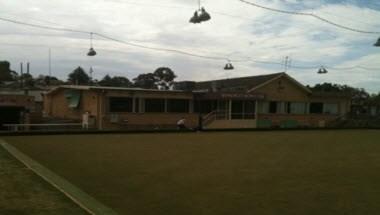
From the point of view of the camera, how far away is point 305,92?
141 ft

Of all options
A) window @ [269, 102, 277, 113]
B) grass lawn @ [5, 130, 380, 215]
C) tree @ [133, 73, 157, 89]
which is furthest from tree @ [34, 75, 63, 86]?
grass lawn @ [5, 130, 380, 215]

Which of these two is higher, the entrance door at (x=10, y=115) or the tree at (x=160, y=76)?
the tree at (x=160, y=76)

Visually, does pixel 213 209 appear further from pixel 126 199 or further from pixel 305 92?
pixel 305 92

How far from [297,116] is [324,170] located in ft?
102

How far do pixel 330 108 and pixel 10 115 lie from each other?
27982 millimetres

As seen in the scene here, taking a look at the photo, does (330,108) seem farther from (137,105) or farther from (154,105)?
(137,105)

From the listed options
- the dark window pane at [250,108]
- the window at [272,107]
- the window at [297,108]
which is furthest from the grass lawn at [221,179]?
the window at [297,108]

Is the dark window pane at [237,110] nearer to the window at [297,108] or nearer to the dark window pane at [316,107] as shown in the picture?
the window at [297,108]

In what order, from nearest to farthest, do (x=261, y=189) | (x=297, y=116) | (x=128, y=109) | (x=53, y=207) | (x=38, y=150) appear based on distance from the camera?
(x=53, y=207)
(x=261, y=189)
(x=38, y=150)
(x=128, y=109)
(x=297, y=116)

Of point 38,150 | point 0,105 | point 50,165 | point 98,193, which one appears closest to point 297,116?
point 0,105

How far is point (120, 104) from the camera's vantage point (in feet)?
112

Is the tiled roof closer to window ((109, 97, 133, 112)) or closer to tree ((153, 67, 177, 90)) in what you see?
window ((109, 97, 133, 112))

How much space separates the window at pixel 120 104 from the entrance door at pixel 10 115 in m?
5.92

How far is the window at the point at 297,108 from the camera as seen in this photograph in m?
42.6
